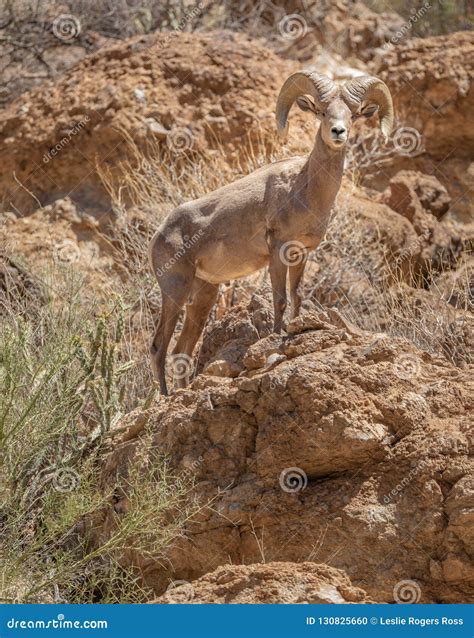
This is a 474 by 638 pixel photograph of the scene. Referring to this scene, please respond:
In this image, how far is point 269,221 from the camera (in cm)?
974

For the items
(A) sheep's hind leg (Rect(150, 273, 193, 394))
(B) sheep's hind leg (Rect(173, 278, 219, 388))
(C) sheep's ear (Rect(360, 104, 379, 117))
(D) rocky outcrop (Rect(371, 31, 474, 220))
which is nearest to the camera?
(C) sheep's ear (Rect(360, 104, 379, 117))

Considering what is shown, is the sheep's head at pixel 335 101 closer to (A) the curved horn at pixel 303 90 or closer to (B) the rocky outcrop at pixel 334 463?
(A) the curved horn at pixel 303 90

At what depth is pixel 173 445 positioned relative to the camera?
8.60 metres

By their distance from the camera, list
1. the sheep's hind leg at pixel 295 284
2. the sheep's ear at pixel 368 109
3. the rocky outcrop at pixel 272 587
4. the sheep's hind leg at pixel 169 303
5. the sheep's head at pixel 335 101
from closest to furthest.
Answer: the rocky outcrop at pixel 272 587 → the sheep's head at pixel 335 101 → the sheep's hind leg at pixel 295 284 → the sheep's ear at pixel 368 109 → the sheep's hind leg at pixel 169 303

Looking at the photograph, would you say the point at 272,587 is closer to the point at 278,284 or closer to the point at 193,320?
the point at 278,284

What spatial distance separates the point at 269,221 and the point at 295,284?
52 cm

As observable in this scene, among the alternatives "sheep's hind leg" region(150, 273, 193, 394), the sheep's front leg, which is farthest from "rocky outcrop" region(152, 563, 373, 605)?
"sheep's hind leg" region(150, 273, 193, 394)

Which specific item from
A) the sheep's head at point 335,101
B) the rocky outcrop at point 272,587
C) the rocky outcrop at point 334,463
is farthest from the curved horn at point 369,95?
the rocky outcrop at point 272,587

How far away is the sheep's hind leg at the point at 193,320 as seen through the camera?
1066 cm

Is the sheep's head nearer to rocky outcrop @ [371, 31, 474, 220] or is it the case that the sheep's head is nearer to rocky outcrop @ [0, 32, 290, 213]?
rocky outcrop @ [0, 32, 290, 213]

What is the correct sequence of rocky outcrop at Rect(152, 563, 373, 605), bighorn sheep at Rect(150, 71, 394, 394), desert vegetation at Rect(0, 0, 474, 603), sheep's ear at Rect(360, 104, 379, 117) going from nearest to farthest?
rocky outcrop at Rect(152, 563, 373, 605)
desert vegetation at Rect(0, 0, 474, 603)
bighorn sheep at Rect(150, 71, 394, 394)
sheep's ear at Rect(360, 104, 379, 117)

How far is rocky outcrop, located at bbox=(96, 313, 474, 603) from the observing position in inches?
299

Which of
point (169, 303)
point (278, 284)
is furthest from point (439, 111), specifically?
point (278, 284)

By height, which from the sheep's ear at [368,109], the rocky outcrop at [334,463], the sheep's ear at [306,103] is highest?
the sheep's ear at [306,103]
